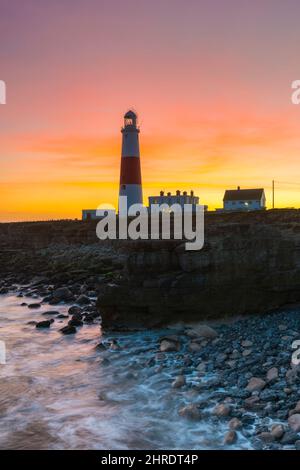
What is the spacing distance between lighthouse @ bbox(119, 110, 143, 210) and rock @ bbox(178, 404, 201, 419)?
35.2 m

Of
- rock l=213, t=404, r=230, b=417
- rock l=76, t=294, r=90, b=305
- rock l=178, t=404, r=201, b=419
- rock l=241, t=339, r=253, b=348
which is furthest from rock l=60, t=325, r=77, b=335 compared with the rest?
rock l=213, t=404, r=230, b=417

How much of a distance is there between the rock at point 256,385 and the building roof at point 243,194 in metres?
54.6

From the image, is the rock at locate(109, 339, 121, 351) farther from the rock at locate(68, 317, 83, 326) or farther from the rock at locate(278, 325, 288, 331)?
the rock at locate(278, 325, 288, 331)

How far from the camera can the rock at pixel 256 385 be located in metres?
9.65

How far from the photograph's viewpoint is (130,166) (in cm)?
4347

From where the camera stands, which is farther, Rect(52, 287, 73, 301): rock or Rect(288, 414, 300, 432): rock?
Rect(52, 287, 73, 301): rock

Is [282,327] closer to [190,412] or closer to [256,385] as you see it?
[256,385]

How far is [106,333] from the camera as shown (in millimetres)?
15531

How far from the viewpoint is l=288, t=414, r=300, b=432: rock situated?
7973mm

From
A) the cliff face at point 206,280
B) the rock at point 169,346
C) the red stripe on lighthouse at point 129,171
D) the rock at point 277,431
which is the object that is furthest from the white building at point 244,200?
the rock at point 277,431

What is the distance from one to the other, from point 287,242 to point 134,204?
29.0m

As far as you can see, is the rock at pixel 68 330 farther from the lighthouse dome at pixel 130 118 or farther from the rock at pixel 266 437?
the lighthouse dome at pixel 130 118
